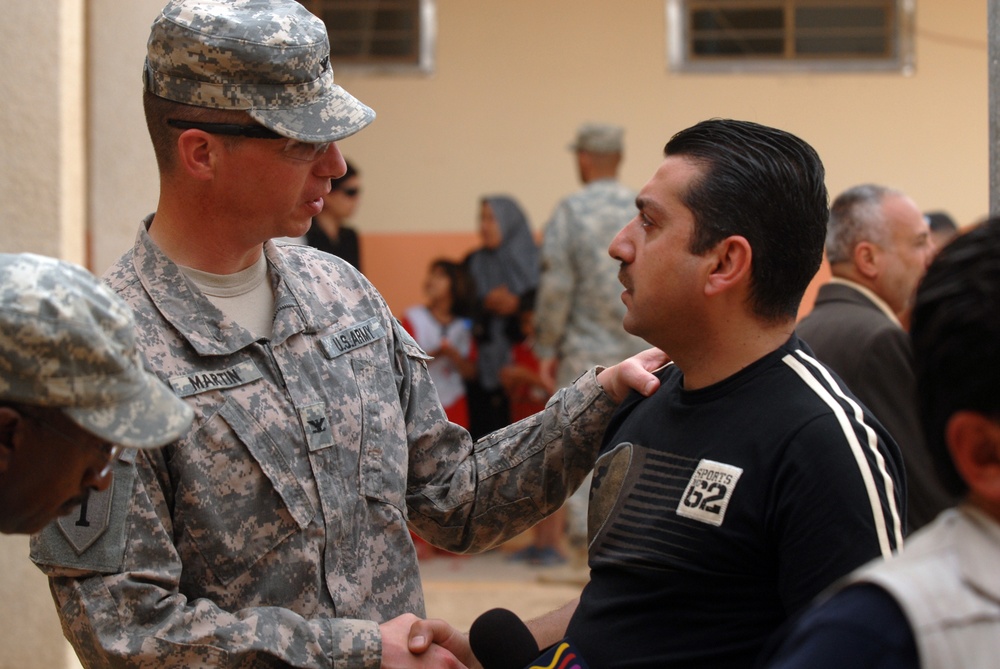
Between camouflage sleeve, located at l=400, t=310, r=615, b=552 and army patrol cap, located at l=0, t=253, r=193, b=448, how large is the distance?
0.89 metres

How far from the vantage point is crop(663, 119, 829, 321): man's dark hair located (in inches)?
80.6

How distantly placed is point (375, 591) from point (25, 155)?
106 inches

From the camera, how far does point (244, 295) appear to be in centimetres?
233

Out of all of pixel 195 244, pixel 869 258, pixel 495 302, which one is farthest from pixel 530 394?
pixel 195 244

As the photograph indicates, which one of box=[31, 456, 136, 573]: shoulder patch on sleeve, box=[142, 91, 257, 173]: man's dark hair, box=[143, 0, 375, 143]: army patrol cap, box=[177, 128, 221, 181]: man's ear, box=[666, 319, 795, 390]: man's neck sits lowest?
box=[31, 456, 136, 573]: shoulder patch on sleeve

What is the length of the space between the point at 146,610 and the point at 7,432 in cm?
52

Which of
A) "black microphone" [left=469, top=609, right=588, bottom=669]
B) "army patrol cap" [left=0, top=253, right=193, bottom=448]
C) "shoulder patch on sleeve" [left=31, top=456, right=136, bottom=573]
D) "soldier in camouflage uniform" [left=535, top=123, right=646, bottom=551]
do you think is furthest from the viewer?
"soldier in camouflage uniform" [left=535, top=123, right=646, bottom=551]

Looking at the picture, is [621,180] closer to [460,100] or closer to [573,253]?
[460,100]

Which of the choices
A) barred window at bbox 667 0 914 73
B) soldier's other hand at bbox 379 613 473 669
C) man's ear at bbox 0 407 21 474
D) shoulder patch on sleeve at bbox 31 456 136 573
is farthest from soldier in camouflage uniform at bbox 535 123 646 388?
man's ear at bbox 0 407 21 474

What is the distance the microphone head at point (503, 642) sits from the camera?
211 cm

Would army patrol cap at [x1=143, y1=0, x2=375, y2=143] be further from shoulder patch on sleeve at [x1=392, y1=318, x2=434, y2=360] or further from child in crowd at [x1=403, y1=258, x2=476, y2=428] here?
child in crowd at [x1=403, y1=258, x2=476, y2=428]

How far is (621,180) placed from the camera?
8.56 m

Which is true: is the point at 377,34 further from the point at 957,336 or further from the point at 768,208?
the point at 957,336

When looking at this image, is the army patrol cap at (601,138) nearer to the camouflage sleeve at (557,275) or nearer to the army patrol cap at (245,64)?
the camouflage sleeve at (557,275)
